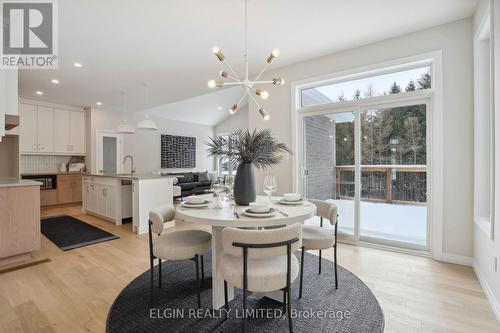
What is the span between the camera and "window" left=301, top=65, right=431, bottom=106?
3.11 meters

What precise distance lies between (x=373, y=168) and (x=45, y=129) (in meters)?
7.49

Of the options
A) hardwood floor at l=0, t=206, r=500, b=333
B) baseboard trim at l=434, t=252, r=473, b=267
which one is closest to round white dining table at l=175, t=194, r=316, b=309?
hardwood floor at l=0, t=206, r=500, b=333

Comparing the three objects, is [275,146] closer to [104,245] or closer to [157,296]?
[157,296]

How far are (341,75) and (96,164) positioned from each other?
658 cm

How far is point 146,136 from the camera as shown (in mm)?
8031

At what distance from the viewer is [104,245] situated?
138 inches

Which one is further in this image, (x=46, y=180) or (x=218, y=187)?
(x=46, y=180)

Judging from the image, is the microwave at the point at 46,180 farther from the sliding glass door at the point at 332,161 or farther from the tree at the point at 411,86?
the tree at the point at 411,86

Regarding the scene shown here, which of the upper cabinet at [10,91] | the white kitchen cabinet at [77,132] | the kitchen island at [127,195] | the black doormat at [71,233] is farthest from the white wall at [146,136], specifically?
the upper cabinet at [10,91]

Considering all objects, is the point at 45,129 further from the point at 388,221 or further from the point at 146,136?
the point at 388,221

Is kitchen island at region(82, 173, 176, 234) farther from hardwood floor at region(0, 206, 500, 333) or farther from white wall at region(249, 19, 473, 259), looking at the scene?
white wall at region(249, 19, 473, 259)

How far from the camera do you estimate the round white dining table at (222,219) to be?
1.66 m

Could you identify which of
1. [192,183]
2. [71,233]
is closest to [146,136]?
[192,183]

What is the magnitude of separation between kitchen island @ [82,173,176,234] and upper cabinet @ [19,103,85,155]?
1640 millimetres
